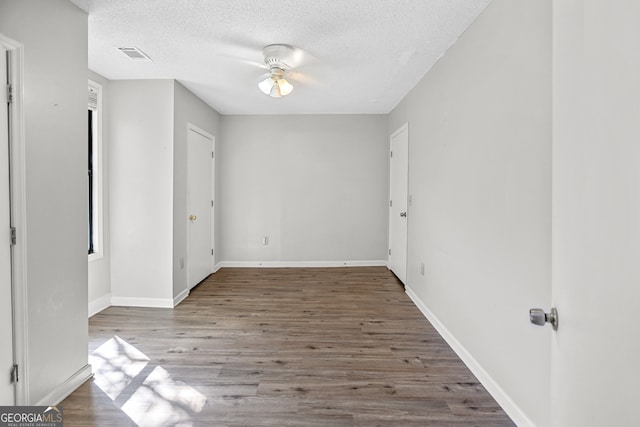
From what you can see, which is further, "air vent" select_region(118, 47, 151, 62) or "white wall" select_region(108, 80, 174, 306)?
"white wall" select_region(108, 80, 174, 306)

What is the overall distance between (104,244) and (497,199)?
3774 millimetres

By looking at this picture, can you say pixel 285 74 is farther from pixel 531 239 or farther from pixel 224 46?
pixel 531 239

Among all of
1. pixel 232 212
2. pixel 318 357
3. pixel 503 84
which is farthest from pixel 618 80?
pixel 232 212

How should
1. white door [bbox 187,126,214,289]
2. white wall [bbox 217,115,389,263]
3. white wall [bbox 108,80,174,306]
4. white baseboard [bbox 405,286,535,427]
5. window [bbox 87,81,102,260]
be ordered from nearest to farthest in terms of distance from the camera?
white baseboard [bbox 405,286,535,427] → window [bbox 87,81,102,260] → white wall [bbox 108,80,174,306] → white door [bbox 187,126,214,289] → white wall [bbox 217,115,389,263]

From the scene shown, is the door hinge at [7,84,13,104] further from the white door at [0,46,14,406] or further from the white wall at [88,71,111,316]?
the white wall at [88,71,111,316]

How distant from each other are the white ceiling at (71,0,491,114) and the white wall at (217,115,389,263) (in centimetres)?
129

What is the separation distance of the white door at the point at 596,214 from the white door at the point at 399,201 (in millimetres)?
3369

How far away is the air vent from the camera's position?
9.27ft

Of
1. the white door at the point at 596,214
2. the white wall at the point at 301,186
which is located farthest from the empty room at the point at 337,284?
the white wall at the point at 301,186

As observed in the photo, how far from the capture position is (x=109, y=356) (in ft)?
8.28

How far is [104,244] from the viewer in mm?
3551

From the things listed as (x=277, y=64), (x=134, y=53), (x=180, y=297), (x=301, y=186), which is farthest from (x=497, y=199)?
(x=301, y=186)

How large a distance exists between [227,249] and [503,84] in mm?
4454

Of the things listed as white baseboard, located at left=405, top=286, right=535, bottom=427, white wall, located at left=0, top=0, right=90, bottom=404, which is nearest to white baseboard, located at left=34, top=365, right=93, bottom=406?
white wall, located at left=0, top=0, right=90, bottom=404
